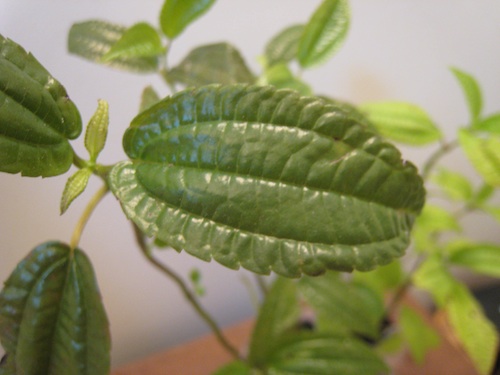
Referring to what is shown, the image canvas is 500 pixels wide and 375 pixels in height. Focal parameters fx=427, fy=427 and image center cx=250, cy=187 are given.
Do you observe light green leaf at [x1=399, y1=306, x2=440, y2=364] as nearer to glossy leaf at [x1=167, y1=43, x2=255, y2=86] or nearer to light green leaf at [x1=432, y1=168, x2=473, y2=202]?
light green leaf at [x1=432, y1=168, x2=473, y2=202]

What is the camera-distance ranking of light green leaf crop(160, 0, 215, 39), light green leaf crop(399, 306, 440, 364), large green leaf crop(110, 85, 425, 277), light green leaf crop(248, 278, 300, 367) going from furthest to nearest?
light green leaf crop(399, 306, 440, 364)
light green leaf crop(248, 278, 300, 367)
light green leaf crop(160, 0, 215, 39)
large green leaf crop(110, 85, 425, 277)

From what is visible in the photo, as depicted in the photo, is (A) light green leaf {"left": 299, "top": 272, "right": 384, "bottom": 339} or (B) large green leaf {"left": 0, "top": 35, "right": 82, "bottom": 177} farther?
(A) light green leaf {"left": 299, "top": 272, "right": 384, "bottom": 339}

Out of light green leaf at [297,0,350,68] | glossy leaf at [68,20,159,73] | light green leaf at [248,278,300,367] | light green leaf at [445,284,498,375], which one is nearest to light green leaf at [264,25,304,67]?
light green leaf at [297,0,350,68]

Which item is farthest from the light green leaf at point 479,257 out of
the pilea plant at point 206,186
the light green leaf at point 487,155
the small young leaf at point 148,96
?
the small young leaf at point 148,96

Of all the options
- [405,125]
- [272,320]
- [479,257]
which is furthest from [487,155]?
[272,320]

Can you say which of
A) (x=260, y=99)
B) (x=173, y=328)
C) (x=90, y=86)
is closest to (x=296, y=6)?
(x=90, y=86)

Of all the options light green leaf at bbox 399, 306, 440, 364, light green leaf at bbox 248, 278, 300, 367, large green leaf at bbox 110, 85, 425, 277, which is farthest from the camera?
light green leaf at bbox 399, 306, 440, 364

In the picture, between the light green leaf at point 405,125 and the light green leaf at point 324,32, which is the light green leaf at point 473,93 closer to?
the light green leaf at point 405,125

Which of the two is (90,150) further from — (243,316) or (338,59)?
(243,316)
